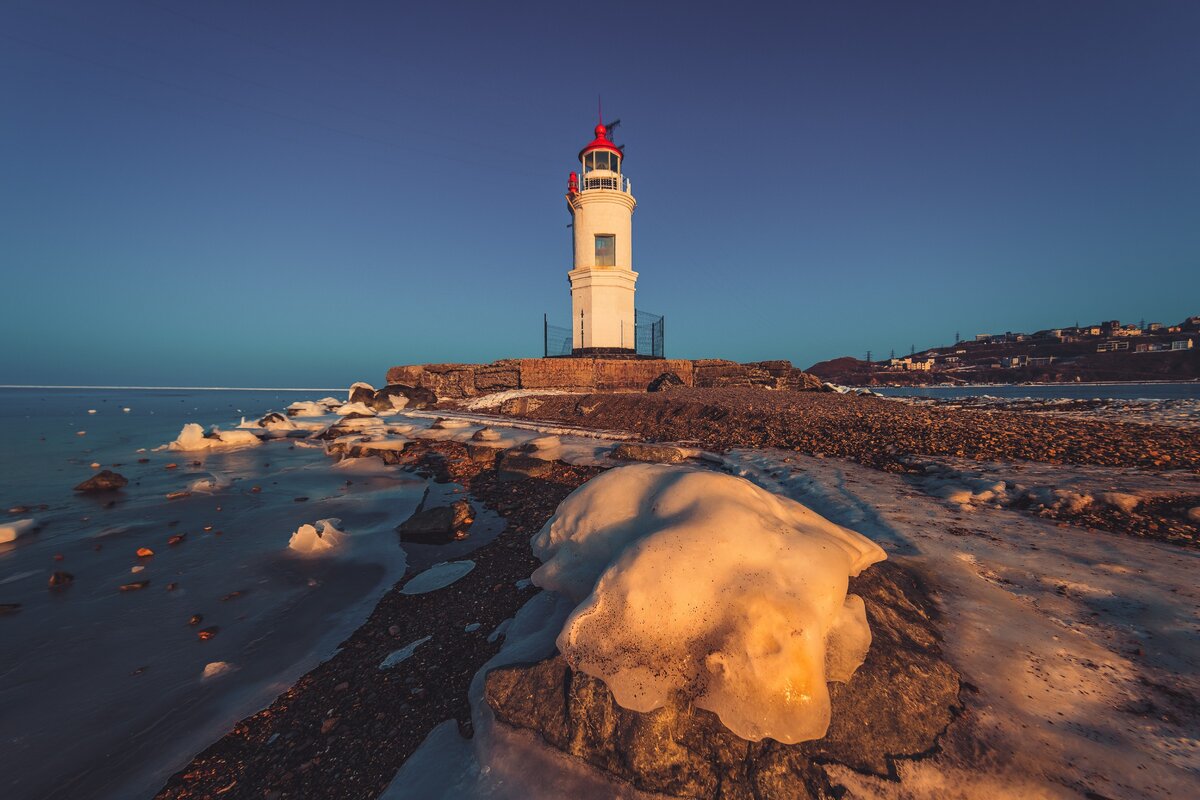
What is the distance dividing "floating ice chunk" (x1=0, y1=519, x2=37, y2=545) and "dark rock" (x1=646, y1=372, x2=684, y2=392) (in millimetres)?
16832

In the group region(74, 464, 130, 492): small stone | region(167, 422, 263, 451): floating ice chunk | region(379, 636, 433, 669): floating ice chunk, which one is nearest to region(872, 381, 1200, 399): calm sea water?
region(379, 636, 433, 669): floating ice chunk

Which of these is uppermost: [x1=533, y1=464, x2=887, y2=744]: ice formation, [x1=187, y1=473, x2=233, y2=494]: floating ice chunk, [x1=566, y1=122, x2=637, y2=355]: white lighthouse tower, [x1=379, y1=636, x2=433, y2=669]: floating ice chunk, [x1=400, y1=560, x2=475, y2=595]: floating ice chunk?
[x1=566, y1=122, x2=637, y2=355]: white lighthouse tower

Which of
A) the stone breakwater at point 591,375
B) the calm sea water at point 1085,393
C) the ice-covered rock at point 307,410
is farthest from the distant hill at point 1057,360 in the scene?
the ice-covered rock at point 307,410

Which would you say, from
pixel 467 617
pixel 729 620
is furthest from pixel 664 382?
pixel 729 620

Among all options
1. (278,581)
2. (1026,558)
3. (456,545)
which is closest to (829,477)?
(1026,558)

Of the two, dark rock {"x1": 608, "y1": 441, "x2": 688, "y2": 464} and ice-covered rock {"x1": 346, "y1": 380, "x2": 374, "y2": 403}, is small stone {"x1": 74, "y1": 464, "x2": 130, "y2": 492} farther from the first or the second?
ice-covered rock {"x1": 346, "y1": 380, "x2": 374, "y2": 403}

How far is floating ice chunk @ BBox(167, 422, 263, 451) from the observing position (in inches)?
537

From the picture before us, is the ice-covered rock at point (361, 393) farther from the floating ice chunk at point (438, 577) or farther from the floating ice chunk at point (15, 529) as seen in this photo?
the floating ice chunk at point (438, 577)

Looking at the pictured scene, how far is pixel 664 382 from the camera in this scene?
19.0m

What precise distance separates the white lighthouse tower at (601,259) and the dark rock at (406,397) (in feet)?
27.9

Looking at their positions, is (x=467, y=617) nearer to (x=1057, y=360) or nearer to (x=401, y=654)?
(x=401, y=654)

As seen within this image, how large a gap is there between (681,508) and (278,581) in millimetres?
4807

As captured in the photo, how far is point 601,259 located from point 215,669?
22476 mm

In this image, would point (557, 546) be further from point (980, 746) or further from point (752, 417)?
point (752, 417)
